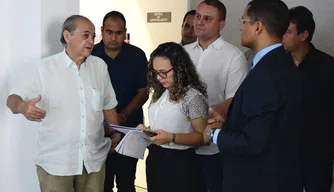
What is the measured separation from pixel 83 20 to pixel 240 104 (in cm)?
105

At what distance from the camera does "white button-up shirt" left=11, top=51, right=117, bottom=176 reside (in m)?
2.22

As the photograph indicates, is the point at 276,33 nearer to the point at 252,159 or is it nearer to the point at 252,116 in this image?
the point at 252,116

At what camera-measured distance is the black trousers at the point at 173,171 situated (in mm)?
2297

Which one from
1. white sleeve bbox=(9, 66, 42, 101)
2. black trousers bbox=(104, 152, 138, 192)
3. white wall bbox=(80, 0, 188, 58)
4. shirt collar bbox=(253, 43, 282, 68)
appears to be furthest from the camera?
white wall bbox=(80, 0, 188, 58)

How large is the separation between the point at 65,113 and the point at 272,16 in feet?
4.00

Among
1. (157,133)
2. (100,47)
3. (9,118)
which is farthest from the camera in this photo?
(100,47)

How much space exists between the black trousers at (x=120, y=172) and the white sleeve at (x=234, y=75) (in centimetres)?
99

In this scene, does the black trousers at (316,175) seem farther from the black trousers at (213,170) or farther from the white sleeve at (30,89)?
the white sleeve at (30,89)

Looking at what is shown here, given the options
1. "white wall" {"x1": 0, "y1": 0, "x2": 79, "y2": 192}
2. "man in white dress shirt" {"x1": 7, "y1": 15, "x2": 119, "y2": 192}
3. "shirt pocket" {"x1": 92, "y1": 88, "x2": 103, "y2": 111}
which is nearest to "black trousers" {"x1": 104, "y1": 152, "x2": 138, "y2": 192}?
"white wall" {"x1": 0, "y1": 0, "x2": 79, "y2": 192}

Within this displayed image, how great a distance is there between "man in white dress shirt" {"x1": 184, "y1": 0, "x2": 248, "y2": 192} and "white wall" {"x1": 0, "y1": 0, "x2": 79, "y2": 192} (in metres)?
0.94

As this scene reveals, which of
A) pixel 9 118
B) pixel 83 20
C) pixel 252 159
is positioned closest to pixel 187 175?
pixel 252 159

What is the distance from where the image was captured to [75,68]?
90.5 inches

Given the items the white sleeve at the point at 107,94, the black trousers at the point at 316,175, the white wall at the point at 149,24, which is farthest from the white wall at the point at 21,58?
the white wall at the point at 149,24

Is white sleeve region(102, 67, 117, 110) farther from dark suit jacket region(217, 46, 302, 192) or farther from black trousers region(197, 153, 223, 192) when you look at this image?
dark suit jacket region(217, 46, 302, 192)
